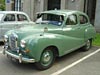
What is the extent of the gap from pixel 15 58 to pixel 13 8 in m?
15.6

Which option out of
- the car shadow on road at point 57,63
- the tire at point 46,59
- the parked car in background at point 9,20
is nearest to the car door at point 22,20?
the parked car in background at point 9,20

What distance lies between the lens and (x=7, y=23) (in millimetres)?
9828

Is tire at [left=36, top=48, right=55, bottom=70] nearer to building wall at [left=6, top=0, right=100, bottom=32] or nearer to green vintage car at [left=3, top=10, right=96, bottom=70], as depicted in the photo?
green vintage car at [left=3, top=10, right=96, bottom=70]

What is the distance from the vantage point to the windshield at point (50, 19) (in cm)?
727

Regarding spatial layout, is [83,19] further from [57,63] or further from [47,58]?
[47,58]

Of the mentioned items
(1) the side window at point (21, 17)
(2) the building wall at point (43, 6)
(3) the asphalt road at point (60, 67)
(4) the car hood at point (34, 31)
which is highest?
(2) the building wall at point (43, 6)

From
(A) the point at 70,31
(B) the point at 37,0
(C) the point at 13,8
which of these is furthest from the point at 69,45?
(C) the point at 13,8

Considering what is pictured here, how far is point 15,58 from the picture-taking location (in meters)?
6.04

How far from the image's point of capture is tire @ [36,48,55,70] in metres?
6.13

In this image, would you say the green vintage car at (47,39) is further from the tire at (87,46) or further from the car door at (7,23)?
the car door at (7,23)

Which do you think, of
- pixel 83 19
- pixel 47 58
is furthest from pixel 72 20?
pixel 47 58

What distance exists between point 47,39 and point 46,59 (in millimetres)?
630

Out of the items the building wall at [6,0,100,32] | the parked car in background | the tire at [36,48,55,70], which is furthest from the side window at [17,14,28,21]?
the building wall at [6,0,100,32]

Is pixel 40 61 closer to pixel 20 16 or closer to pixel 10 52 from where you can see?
pixel 10 52
